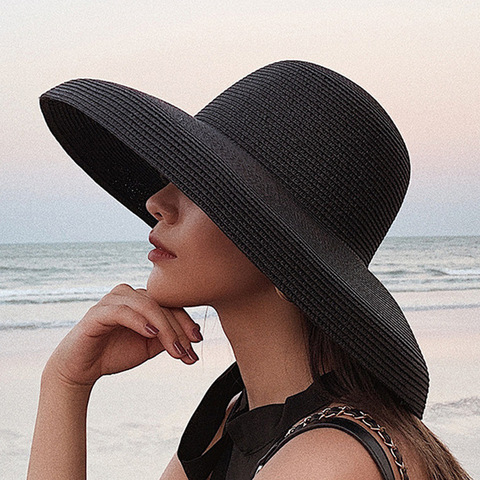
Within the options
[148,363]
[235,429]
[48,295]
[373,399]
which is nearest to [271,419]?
[235,429]

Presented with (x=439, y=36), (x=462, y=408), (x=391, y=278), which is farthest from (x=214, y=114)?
(x=391, y=278)

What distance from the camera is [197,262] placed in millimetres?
1039

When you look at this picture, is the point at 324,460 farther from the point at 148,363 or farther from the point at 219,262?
the point at 148,363

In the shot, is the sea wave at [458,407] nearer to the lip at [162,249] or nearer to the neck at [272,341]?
the neck at [272,341]

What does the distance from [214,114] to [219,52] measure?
11811 millimetres

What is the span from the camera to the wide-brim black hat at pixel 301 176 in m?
0.92

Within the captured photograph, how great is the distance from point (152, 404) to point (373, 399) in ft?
11.7

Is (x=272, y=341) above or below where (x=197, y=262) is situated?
below

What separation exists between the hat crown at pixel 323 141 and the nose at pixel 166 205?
0.37ft

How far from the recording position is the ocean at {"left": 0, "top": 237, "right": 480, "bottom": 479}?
380 centimetres

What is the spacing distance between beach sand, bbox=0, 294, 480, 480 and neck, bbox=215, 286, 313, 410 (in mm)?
2498

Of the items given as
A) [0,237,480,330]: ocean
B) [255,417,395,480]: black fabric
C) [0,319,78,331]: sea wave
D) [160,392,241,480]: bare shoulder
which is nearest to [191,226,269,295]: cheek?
[255,417,395,480]: black fabric

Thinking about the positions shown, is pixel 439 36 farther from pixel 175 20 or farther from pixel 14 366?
pixel 14 366

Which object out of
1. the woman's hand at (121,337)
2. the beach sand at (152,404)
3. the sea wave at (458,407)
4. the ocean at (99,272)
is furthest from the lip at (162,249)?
the ocean at (99,272)
